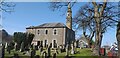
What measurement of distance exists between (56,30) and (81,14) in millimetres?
34370

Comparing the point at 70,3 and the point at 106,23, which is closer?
the point at 70,3

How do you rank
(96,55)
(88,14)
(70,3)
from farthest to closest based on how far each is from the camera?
(88,14)
(96,55)
(70,3)

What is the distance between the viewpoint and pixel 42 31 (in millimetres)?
69000

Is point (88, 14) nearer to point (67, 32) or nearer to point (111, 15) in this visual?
point (111, 15)

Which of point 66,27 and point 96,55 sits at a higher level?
point 66,27

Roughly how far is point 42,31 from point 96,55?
41.4m

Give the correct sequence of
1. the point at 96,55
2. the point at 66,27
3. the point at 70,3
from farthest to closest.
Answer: the point at 66,27 < the point at 96,55 < the point at 70,3

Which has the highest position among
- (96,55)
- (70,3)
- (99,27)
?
(70,3)

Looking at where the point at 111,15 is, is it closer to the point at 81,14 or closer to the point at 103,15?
the point at 103,15

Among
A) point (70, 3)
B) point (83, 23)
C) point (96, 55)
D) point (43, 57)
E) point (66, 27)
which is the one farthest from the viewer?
point (66, 27)

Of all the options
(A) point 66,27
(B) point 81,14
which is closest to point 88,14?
(B) point 81,14

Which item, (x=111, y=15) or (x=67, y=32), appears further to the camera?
(x=67, y=32)

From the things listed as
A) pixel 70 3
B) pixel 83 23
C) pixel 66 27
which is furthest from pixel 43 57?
pixel 66 27

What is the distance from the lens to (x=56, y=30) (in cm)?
6862
